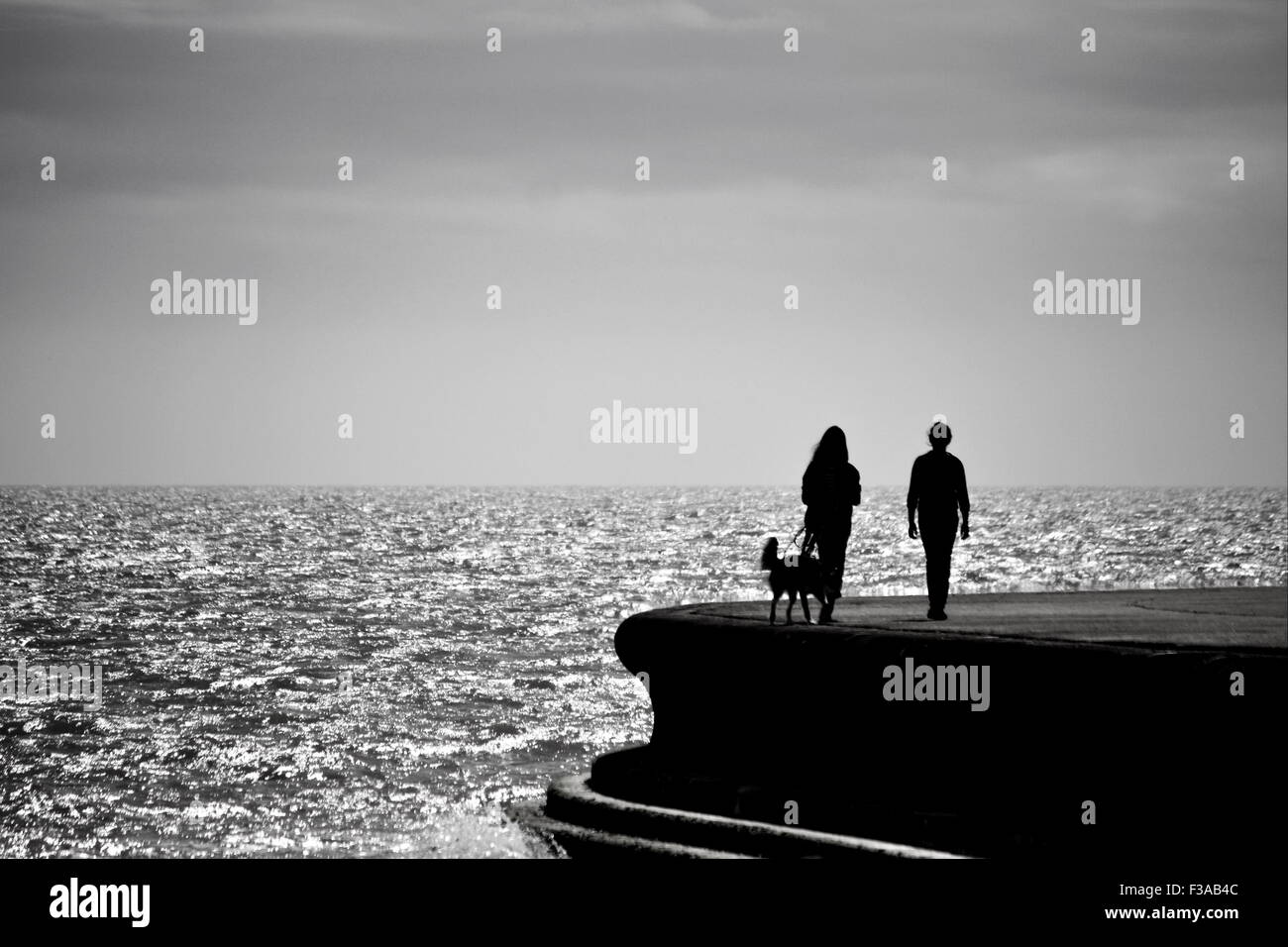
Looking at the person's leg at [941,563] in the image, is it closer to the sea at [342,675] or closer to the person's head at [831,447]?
the person's head at [831,447]

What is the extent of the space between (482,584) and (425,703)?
31.7 meters

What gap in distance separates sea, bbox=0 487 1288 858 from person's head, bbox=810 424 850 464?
4.58 metres

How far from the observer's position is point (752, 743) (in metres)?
11.9

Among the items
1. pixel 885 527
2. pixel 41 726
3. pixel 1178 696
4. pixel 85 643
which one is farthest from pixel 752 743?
pixel 885 527

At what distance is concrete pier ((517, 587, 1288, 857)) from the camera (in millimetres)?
9414

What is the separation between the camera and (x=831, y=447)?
11.9 metres

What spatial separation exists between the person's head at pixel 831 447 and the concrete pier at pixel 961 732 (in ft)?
4.19

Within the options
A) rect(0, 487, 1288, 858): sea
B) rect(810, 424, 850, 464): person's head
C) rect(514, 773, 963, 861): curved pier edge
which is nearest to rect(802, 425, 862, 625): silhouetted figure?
rect(810, 424, 850, 464): person's head

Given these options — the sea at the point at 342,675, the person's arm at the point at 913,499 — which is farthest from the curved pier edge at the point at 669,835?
the person's arm at the point at 913,499

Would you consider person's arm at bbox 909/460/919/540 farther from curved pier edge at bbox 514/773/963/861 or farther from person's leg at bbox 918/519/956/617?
curved pier edge at bbox 514/773/963/861

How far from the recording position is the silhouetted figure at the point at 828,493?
1184cm
